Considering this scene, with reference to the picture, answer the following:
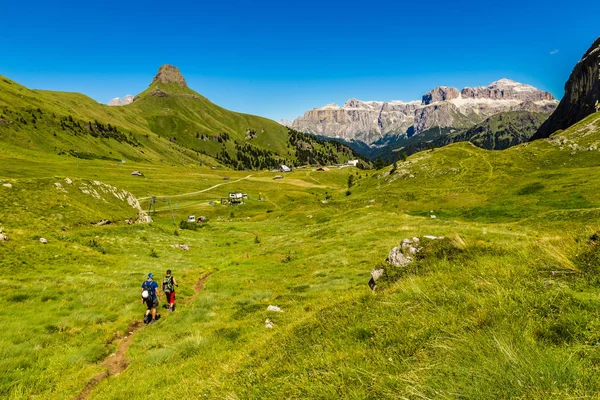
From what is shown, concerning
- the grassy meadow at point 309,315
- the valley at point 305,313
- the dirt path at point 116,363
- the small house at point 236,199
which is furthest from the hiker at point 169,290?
the small house at point 236,199

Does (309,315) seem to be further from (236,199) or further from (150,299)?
(236,199)

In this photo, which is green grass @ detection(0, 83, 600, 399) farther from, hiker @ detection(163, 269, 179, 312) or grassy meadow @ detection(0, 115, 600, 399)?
hiker @ detection(163, 269, 179, 312)

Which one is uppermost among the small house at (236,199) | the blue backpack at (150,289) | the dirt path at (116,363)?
the blue backpack at (150,289)

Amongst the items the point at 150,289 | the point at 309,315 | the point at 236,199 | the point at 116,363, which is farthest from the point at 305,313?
the point at 236,199

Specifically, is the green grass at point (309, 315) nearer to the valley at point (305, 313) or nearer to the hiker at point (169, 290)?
the valley at point (305, 313)

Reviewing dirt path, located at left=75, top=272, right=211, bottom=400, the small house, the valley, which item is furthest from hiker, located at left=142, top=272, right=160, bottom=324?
the small house

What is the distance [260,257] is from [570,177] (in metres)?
68.3

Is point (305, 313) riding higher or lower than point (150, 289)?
higher

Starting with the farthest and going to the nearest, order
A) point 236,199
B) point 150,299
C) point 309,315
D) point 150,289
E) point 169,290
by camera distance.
Result: 1. point 236,199
2. point 169,290
3. point 150,289
4. point 150,299
5. point 309,315

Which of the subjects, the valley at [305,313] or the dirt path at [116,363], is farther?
the dirt path at [116,363]

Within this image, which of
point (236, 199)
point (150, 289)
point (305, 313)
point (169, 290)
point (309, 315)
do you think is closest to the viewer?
point (309, 315)

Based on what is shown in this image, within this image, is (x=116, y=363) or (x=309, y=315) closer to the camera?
(x=309, y=315)

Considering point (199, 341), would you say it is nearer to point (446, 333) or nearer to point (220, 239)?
point (446, 333)

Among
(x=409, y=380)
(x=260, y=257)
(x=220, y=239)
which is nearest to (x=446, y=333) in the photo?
(x=409, y=380)
